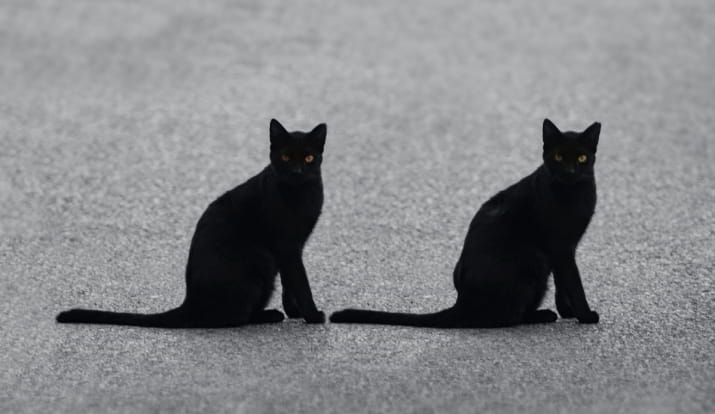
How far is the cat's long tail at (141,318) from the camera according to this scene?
4.56m

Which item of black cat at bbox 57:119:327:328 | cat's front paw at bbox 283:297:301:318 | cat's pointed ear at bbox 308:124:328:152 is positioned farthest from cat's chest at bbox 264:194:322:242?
cat's front paw at bbox 283:297:301:318

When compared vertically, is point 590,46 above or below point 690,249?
above

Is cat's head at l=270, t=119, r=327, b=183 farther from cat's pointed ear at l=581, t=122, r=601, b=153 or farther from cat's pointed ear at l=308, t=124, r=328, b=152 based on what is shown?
cat's pointed ear at l=581, t=122, r=601, b=153

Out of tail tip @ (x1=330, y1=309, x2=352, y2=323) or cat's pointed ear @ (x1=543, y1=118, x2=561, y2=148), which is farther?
tail tip @ (x1=330, y1=309, x2=352, y2=323)

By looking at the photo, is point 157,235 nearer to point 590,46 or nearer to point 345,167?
point 345,167

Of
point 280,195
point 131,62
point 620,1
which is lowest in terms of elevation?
point 280,195

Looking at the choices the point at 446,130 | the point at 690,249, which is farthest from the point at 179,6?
the point at 690,249

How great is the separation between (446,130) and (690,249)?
274cm

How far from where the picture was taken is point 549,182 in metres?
4.51

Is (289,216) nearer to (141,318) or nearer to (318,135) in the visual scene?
(318,135)

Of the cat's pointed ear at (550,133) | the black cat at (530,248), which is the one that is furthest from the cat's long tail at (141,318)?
the cat's pointed ear at (550,133)

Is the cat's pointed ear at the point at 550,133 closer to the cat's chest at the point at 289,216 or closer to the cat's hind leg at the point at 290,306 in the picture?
the cat's chest at the point at 289,216

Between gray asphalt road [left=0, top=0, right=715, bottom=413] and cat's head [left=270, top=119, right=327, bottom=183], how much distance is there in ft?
2.33

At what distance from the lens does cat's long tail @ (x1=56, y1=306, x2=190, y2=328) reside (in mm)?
4562
